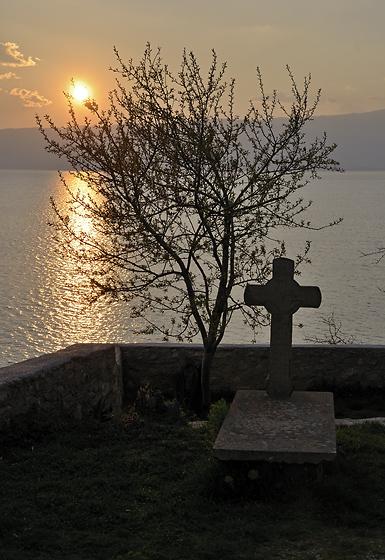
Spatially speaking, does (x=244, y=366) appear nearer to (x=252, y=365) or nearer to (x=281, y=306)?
(x=252, y=365)

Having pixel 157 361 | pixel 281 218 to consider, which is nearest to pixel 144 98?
pixel 281 218

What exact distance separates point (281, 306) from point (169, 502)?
288cm

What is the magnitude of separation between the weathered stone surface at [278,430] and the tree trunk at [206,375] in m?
3.27

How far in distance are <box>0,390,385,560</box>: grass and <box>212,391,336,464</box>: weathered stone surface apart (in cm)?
20

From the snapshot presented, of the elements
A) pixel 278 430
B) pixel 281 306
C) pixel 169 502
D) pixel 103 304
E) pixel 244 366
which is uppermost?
pixel 103 304

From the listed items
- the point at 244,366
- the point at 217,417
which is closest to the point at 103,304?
the point at 244,366

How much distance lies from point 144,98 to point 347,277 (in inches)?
1449

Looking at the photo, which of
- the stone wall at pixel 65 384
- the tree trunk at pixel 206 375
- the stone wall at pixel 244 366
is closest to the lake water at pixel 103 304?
the stone wall at pixel 244 366

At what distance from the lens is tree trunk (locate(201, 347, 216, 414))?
35.7ft

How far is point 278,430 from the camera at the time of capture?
622 centimetres

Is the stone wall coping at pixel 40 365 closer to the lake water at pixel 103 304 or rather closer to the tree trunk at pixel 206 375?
the tree trunk at pixel 206 375

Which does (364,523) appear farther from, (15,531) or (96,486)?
(15,531)

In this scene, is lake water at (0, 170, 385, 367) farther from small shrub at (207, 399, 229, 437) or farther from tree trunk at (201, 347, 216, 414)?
small shrub at (207, 399, 229, 437)

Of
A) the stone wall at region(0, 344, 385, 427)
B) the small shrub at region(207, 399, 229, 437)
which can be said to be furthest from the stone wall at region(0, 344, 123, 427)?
the stone wall at region(0, 344, 385, 427)
